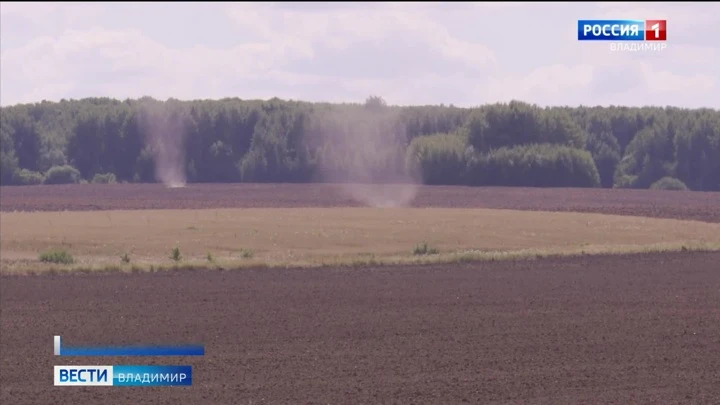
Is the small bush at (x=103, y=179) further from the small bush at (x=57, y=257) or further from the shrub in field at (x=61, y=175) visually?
the small bush at (x=57, y=257)

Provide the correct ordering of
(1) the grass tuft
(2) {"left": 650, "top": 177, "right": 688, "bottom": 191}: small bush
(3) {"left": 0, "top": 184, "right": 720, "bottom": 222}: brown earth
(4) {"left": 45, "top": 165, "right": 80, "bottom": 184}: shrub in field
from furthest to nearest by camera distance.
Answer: (4) {"left": 45, "top": 165, "right": 80, "bottom": 184}: shrub in field < (2) {"left": 650, "top": 177, "right": 688, "bottom": 191}: small bush < (3) {"left": 0, "top": 184, "right": 720, "bottom": 222}: brown earth < (1) the grass tuft

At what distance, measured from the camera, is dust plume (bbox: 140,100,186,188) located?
86312 millimetres

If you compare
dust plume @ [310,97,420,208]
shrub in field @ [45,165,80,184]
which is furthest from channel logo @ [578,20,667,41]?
shrub in field @ [45,165,80,184]

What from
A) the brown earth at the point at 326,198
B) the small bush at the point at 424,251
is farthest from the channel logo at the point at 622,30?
the brown earth at the point at 326,198

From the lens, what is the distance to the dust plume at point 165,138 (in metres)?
86.3

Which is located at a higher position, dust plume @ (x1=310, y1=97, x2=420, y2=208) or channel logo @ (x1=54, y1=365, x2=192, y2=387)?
dust plume @ (x1=310, y1=97, x2=420, y2=208)

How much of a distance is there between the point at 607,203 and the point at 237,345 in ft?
128

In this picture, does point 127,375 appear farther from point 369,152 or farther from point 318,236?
point 369,152

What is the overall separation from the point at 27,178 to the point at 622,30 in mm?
62416

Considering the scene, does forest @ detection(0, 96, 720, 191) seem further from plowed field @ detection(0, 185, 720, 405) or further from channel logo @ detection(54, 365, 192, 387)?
channel logo @ detection(54, 365, 192, 387)

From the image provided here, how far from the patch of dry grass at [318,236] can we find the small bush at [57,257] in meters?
0.32

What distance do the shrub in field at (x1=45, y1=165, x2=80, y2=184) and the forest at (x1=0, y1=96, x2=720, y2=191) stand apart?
8 centimetres

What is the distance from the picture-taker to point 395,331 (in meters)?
22.7

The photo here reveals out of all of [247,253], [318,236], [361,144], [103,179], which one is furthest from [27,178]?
[247,253]
